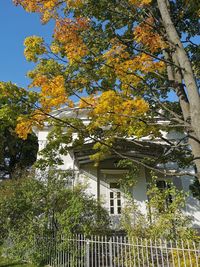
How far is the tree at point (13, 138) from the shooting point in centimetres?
731

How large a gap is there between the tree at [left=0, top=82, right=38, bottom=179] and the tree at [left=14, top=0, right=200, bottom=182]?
1.18 ft

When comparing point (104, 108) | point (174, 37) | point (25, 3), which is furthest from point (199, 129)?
point (25, 3)

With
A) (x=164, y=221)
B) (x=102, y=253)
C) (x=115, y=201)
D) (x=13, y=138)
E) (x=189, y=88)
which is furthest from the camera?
(x=13, y=138)

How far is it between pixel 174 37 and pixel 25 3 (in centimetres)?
466

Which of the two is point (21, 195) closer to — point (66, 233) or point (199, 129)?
point (66, 233)

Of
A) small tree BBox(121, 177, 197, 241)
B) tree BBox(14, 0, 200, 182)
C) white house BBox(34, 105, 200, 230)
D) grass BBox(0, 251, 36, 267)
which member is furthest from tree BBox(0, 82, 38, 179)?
small tree BBox(121, 177, 197, 241)

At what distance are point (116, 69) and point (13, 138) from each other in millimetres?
25678

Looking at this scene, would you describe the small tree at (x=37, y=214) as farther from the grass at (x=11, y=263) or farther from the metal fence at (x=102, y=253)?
the metal fence at (x=102, y=253)

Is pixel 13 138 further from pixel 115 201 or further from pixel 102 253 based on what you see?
pixel 102 253

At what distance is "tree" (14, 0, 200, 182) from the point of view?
7.53 m

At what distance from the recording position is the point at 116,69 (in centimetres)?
865

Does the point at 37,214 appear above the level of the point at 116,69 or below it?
below

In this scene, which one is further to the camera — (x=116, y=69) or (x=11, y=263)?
(x=11, y=263)

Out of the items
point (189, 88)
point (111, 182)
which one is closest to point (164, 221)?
point (189, 88)
